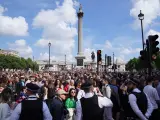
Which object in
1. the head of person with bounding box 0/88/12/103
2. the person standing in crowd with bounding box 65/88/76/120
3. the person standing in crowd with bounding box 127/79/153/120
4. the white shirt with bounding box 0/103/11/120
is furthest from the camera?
the person standing in crowd with bounding box 65/88/76/120

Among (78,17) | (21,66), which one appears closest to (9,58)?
(21,66)

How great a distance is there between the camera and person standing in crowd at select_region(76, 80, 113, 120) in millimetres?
6258

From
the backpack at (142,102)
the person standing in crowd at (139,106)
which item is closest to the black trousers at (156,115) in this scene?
the person standing in crowd at (139,106)

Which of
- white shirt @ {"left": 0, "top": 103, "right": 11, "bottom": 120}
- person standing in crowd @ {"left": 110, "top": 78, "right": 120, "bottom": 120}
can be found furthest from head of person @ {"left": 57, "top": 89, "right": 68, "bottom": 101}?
white shirt @ {"left": 0, "top": 103, "right": 11, "bottom": 120}

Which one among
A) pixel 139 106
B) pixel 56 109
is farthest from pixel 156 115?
pixel 56 109

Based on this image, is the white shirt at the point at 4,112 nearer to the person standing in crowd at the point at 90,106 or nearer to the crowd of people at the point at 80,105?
the crowd of people at the point at 80,105

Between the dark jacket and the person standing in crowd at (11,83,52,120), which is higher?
the person standing in crowd at (11,83,52,120)

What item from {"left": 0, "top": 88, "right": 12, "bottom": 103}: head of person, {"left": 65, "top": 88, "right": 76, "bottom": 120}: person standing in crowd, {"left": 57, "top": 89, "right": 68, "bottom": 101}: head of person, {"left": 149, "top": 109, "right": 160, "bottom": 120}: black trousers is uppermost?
{"left": 0, "top": 88, "right": 12, "bottom": 103}: head of person

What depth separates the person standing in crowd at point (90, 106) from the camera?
246 inches

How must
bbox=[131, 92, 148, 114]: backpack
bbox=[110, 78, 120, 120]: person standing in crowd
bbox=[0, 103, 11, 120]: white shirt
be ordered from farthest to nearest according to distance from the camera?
1. bbox=[110, 78, 120, 120]: person standing in crowd
2. bbox=[131, 92, 148, 114]: backpack
3. bbox=[0, 103, 11, 120]: white shirt

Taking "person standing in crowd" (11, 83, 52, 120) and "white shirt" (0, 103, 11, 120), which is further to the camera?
"white shirt" (0, 103, 11, 120)

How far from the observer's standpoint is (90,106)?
6254 mm

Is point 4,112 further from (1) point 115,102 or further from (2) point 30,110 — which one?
(1) point 115,102

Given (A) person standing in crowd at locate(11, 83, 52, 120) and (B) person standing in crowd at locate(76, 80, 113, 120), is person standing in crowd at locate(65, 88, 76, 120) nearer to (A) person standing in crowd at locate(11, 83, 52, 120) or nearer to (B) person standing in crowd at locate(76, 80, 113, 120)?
(B) person standing in crowd at locate(76, 80, 113, 120)
